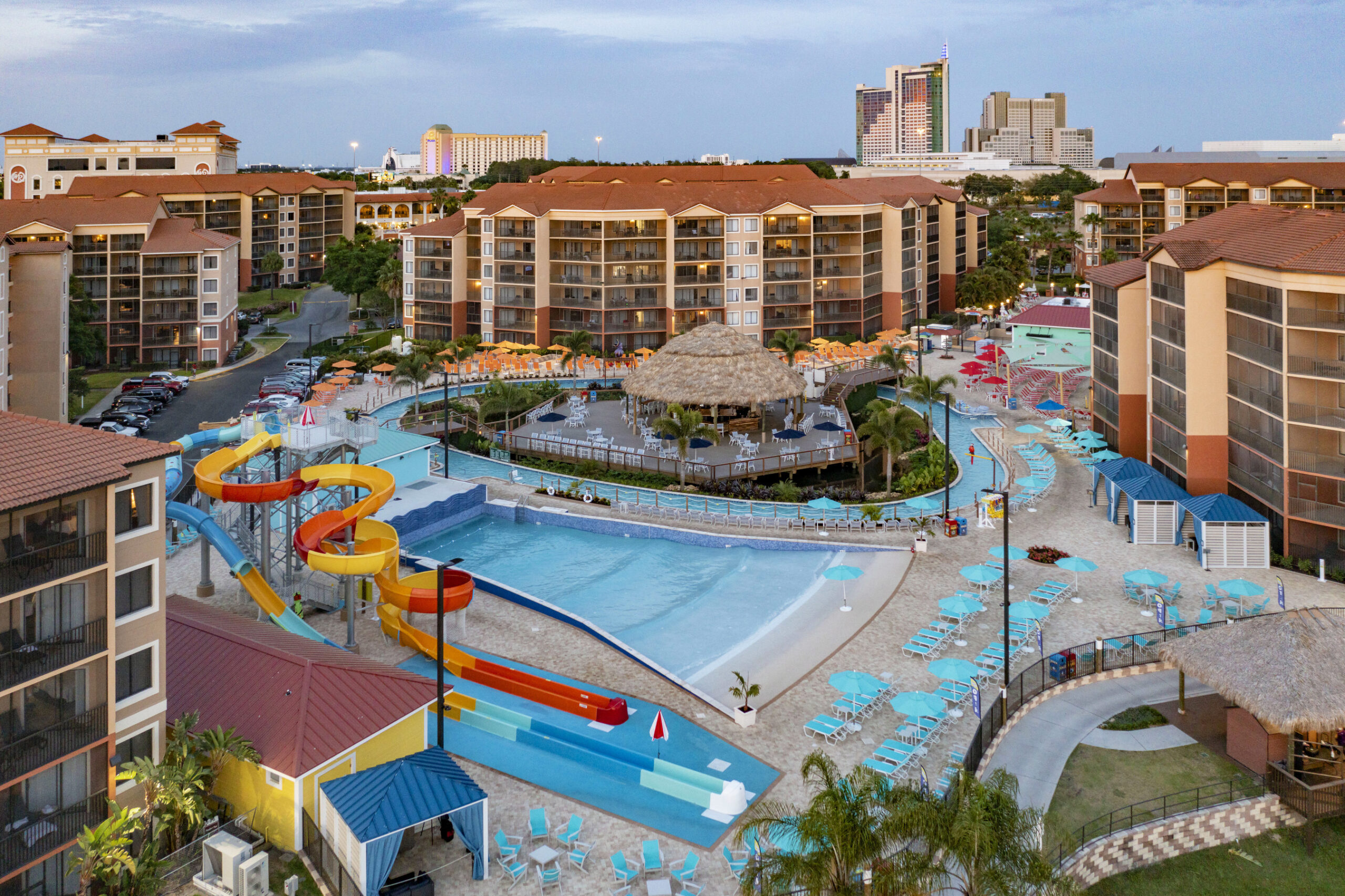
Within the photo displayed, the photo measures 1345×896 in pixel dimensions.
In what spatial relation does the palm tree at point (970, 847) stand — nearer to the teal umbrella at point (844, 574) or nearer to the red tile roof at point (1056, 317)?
the teal umbrella at point (844, 574)

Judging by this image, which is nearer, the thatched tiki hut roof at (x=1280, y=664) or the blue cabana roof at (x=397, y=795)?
the blue cabana roof at (x=397, y=795)

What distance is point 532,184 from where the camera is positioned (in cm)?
9300

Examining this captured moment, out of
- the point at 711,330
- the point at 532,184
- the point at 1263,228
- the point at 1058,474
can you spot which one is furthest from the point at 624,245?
the point at 1263,228

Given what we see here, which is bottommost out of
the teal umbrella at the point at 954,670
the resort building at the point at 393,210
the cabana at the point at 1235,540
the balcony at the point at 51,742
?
the teal umbrella at the point at 954,670

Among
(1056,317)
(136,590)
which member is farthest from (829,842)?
(1056,317)

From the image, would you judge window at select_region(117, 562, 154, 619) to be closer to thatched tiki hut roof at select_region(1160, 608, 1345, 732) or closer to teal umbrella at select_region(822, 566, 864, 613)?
teal umbrella at select_region(822, 566, 864, 613)

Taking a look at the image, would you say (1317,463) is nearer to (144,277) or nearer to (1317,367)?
(1317,367)

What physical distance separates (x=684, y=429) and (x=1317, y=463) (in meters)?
24.9

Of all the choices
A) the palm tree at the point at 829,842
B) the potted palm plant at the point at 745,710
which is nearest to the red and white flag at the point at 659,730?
the potted palm plant at the point at 745,710

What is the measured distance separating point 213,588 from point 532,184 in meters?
62.6

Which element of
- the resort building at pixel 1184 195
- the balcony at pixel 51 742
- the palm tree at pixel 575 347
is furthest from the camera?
the resort building at pixel 1184 195

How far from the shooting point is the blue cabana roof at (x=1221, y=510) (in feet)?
127

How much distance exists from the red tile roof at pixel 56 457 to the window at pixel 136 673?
3.89m

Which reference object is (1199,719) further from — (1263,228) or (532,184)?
(532,184)
